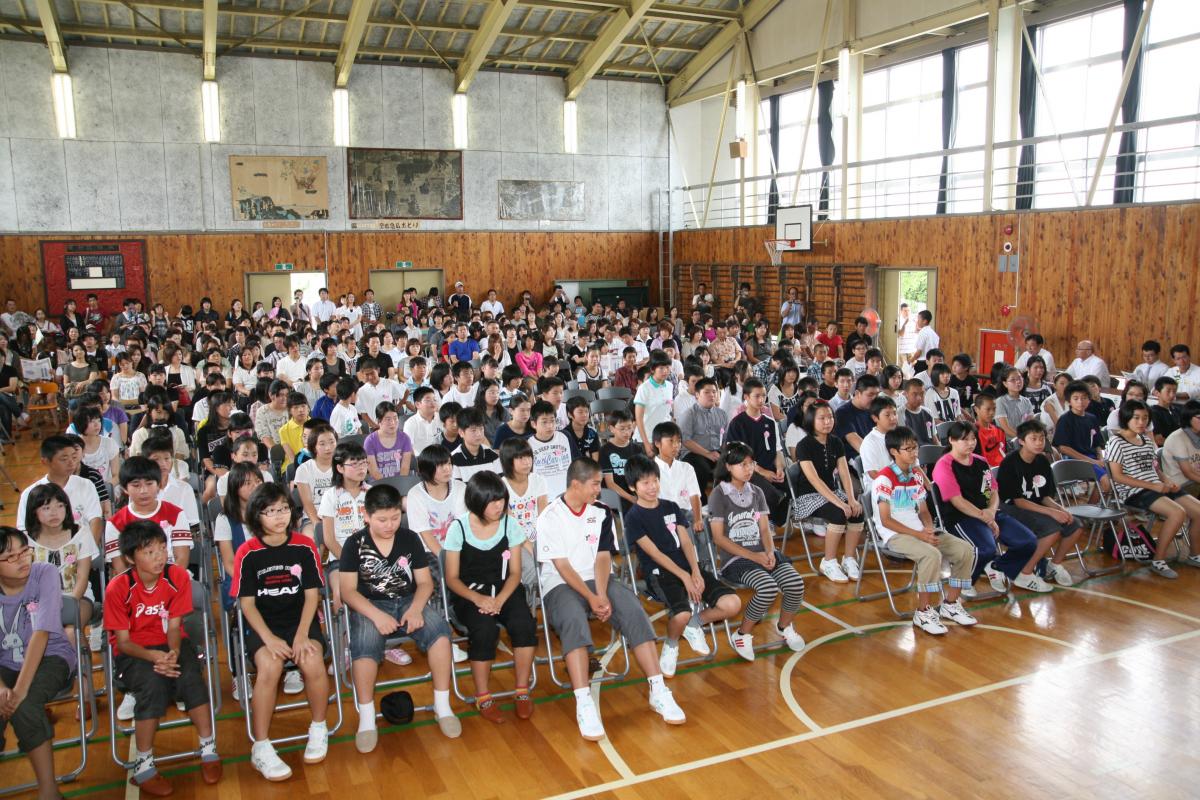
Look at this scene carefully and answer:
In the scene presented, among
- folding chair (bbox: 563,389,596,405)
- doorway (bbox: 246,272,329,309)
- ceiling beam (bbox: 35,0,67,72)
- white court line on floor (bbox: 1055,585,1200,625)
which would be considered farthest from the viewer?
doorway (bbox: 246,272,329,309)

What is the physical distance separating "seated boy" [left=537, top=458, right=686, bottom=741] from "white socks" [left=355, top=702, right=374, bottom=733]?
3.77 ft

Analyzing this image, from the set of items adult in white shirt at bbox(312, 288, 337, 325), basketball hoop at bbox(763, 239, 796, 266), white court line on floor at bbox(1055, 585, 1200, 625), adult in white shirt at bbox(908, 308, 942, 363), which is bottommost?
white court line on floor at bbox(1055, 585, 1200, 625)

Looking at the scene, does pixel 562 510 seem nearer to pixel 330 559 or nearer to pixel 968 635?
pixel 330 559

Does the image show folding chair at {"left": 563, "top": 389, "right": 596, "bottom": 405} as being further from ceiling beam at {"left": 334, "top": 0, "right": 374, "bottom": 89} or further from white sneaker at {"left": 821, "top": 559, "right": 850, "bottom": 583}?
ceiling beam at {"left": 334, "top": 0, "right": 374, "bottom": 89}

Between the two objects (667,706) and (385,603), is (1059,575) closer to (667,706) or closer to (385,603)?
(667,706)

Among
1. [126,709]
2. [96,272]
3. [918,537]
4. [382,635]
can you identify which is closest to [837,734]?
[918,537]

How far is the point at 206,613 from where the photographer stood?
194 inches

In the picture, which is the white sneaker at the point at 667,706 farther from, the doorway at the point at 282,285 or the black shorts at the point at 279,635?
the doorway at the point at 282,285

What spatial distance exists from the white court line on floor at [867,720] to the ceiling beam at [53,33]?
18.2m

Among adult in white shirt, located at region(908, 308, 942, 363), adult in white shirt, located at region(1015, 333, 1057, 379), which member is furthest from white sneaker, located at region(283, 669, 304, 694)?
adult in white shirt, located at region(908, 308, 942, 363)

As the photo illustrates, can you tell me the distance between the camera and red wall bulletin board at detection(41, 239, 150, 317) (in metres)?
19.2

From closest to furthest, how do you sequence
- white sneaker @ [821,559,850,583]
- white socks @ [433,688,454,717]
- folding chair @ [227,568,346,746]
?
folding chair @ [227,568,346,746] < white socks @ [433,688,454,717] < white sneaker @ [821,559,850,583]

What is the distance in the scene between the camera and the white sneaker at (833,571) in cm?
728

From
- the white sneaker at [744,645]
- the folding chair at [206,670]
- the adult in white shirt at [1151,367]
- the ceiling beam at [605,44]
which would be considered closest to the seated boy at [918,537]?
the white sneaker at [744,645]
